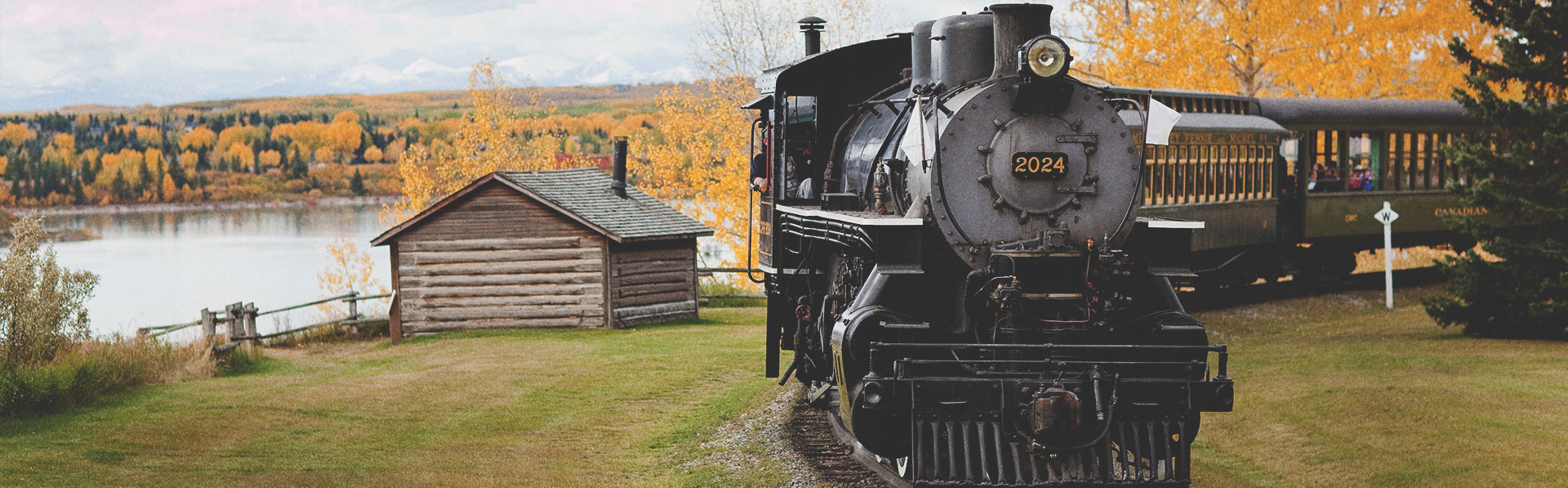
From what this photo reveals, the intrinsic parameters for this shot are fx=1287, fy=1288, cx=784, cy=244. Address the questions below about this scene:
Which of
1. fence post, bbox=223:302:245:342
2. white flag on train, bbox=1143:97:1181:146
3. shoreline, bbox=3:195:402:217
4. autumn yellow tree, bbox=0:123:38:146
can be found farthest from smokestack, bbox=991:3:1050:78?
autumn yellow tree, bbox=0:123:38:146

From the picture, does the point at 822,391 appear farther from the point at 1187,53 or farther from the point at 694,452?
the point at 1187,53

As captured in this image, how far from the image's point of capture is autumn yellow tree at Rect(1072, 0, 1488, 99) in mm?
26844

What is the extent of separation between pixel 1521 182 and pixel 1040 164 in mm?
10033

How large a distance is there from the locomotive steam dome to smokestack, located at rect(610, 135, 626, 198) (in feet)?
55.7

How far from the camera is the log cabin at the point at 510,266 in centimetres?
2252

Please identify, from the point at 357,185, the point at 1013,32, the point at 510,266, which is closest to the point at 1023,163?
the point at 1013,32

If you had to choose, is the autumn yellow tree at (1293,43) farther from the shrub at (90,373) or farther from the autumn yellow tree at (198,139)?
the autumn yellow tree at (198,139)

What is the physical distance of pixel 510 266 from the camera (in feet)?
74.4

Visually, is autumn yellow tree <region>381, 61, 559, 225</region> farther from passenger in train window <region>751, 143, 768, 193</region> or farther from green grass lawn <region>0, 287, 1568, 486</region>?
passenger in train window <region>751, 143, 768, 193</region>

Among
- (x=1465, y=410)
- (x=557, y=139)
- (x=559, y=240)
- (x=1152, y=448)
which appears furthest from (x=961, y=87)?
(x=557, y=139)

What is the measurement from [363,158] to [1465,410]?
75236mm

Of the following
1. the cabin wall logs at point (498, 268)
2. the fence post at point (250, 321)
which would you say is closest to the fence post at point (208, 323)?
the fence post at point (250, 321)

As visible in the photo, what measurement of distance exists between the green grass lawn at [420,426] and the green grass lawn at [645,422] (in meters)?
0.04

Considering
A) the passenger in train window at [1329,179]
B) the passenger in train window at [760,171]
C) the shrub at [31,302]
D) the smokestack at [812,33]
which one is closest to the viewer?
the passenger in train window at [760,171]
